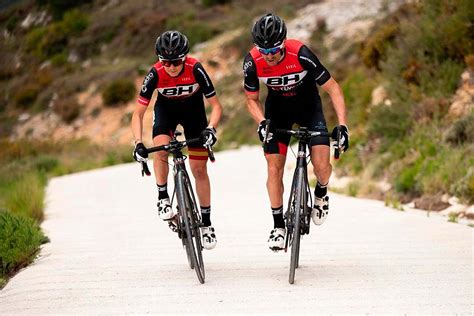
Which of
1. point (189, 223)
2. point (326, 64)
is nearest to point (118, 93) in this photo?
point (326, 64)

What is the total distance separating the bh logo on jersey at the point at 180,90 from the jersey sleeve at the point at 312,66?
3.72 ft

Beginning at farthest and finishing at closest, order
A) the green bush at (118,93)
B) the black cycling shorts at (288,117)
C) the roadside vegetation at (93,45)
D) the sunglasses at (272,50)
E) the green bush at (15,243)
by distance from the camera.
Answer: the roadside vegetation at (93,45) < the green bush at (118,93) < the green bush at (15,243) < the black cycling shorts at (288,117) < the sunglasses at (272,50)

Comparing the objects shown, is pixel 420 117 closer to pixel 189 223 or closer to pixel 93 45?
pixel 189 223

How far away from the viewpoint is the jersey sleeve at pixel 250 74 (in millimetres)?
8344

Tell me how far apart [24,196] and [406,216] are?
5.86 m

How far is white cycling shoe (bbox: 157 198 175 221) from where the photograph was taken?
349 inches

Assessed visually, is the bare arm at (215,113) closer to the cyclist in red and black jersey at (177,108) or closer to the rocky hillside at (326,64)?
the cyclist in red and black jersey at (177,108)

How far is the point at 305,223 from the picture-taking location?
8383 millimetres

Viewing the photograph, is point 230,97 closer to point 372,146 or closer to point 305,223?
point 372,146

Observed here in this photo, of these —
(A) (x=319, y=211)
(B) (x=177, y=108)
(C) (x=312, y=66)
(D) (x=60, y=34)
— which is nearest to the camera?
(C) (x=312, y=66)

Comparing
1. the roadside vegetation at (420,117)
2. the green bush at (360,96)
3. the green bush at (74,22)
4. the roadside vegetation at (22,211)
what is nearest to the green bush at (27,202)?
the roadside vegetation at (22,211)

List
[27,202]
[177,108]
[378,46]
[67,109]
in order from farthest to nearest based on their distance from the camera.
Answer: [67,109]
[378,46]
[27,202]
[177,108]

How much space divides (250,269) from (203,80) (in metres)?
1.84

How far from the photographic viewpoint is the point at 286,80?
8.41m
